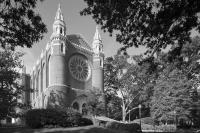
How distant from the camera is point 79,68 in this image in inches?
2019

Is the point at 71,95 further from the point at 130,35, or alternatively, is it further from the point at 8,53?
the point at 130,35

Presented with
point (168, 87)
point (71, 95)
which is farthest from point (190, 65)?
point (71, 95)

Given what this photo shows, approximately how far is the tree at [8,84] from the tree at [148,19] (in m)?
19.4

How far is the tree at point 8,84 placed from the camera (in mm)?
28581

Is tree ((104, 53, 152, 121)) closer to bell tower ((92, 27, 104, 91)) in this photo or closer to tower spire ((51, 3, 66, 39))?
bell tower ((92, 27, 104, 91))

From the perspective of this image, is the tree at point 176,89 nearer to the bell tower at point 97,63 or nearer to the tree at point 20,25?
the bell tower at point 97,63

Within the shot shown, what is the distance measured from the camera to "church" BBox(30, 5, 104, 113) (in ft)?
149

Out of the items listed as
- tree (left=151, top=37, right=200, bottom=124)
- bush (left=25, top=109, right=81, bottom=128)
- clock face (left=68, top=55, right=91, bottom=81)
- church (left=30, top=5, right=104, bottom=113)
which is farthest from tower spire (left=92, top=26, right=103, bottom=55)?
bush (left=25, top=109, right=81, bottom=128)

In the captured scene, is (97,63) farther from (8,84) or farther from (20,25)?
(20,25)

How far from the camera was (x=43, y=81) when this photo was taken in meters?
52.7

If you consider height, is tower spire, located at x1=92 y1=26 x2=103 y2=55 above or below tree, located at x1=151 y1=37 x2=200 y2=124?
above

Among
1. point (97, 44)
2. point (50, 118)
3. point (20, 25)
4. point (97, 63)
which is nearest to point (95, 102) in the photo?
point (97, 63)

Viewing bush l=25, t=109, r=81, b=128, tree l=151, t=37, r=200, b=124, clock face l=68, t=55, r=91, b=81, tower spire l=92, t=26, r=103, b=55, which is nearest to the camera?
bush l=25, t=109, r=81, b=128

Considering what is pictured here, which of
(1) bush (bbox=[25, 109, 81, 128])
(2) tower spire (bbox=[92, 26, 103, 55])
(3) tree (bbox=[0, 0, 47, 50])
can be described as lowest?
(1) bush (bbox=[25, 109, 81, 128])
